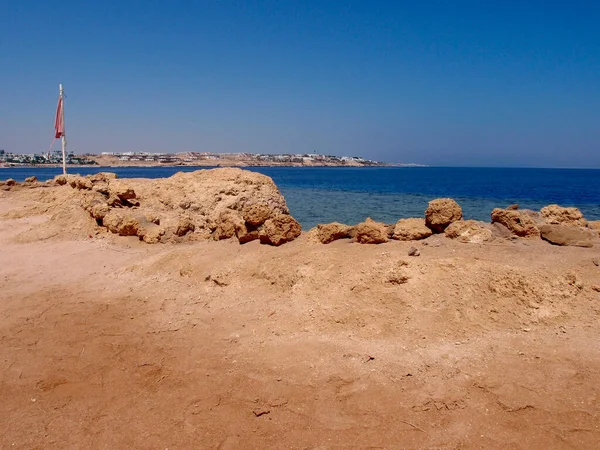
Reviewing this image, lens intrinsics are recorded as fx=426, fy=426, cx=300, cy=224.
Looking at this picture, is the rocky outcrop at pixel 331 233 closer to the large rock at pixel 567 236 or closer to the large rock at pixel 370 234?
the large rock at pixel 370 234

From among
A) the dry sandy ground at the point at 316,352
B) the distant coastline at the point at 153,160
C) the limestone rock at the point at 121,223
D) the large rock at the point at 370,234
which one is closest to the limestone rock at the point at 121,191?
the limestone rock at the point at 121,223

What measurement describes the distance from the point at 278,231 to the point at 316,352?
10.7 ft

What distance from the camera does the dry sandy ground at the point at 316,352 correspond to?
3881 millimetres

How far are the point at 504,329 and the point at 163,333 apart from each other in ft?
14.3

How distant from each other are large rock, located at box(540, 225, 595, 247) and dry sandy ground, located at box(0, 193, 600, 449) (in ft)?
0.76

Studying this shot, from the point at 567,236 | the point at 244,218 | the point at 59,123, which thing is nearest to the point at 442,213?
the point at 567,236

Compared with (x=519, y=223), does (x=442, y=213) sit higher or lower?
higher

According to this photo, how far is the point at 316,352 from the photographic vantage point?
502 centimetres

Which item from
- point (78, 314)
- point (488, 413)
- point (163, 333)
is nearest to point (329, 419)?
point (488, 413)

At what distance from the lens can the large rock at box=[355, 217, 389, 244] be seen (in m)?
7.01

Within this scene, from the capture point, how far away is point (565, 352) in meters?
4.59

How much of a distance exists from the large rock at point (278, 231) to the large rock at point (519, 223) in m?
3.70

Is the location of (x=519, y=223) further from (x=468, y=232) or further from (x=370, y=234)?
(x=370, y=234)

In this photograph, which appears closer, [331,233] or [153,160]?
[331,233]
